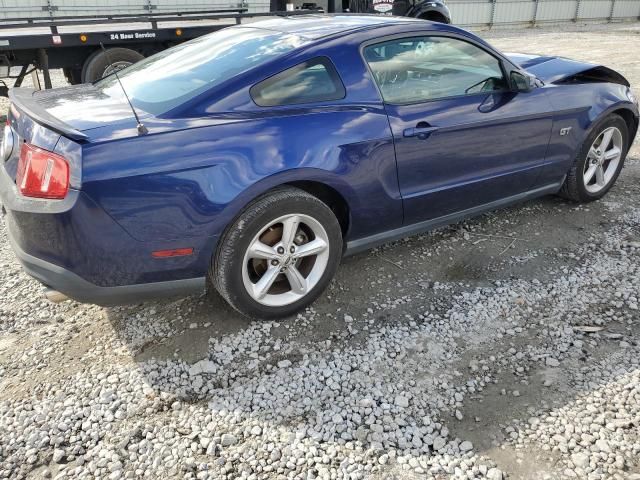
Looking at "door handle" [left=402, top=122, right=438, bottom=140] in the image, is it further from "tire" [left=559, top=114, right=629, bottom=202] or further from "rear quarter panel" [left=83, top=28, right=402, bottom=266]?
"tire" [left=559, top=114, right=629, bottom=202]

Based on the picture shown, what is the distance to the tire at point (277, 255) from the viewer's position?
2.71 metres

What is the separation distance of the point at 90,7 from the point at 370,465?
14569 mm

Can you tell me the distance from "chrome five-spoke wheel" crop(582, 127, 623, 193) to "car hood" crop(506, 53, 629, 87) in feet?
1.43

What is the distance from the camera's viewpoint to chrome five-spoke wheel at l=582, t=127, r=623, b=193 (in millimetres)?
4320

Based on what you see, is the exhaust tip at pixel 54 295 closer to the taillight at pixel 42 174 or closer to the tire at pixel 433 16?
the taillight at pixel 42 174

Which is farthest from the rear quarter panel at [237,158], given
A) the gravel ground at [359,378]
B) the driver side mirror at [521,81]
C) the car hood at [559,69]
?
the car hood at [559,69]

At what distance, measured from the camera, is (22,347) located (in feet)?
9.35

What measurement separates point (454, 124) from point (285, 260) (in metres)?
1.35

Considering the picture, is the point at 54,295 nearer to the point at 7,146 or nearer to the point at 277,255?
the point at 7,146

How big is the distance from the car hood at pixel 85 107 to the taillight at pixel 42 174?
200mm

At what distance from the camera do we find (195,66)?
3102 millimetres

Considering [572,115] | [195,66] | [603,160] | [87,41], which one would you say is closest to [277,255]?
[195,66]

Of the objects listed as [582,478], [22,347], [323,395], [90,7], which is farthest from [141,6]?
[582,478]

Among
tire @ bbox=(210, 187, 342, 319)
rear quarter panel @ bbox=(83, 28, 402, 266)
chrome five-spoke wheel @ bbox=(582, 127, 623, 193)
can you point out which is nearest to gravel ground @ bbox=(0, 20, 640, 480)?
tire @ bbox=(210, 187, 342, 319)
